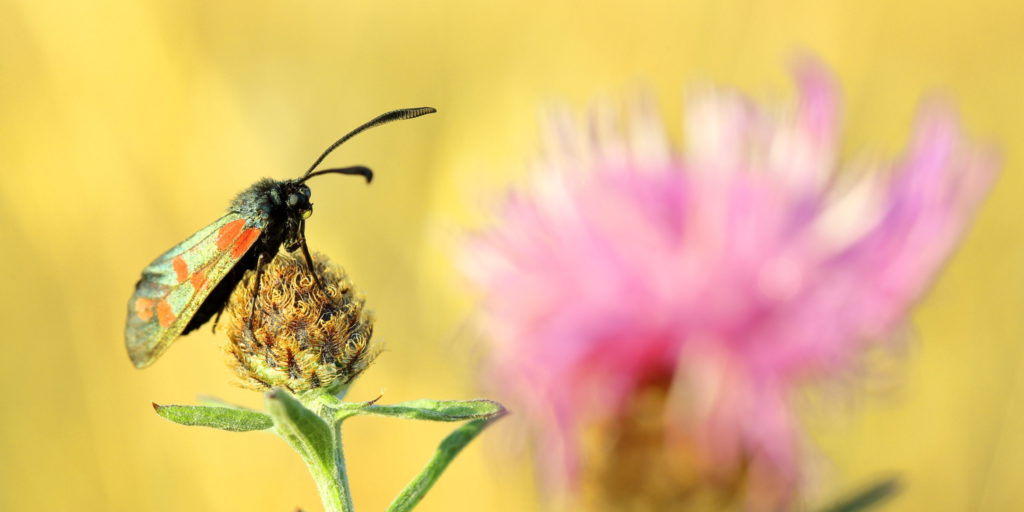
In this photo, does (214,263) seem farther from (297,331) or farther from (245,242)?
(297,331)

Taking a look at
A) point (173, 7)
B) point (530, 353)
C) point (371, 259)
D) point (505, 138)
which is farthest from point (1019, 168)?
point (173, 7)

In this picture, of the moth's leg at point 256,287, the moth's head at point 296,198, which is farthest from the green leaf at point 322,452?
the moth's head at point 296,198

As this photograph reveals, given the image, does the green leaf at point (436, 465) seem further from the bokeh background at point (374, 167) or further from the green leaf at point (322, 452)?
the bokeh background at point (374, 167)

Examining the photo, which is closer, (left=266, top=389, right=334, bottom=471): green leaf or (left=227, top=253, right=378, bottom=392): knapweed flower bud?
(left=266, top=389, right=334, bottom=471): green leaf

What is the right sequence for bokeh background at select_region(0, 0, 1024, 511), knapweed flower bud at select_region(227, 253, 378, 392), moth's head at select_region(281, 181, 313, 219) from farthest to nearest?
1. bokeh background at select_region(0, 0, 1024, 511)
2. moth's head at select_region(281, 181, 313, 219)
3. knapweed flower bud at select_region(227, 253, 378, 392)

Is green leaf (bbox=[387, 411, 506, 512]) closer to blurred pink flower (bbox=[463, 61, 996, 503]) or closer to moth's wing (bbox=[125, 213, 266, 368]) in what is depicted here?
blurred pink flower (bbox=[463, 61, 996, 503])

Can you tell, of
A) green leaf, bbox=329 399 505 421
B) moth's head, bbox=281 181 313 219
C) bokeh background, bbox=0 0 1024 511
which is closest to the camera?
green leaf, bbox=329 399 505 421

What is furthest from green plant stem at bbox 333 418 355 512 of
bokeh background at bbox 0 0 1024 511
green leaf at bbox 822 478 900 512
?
bokeh background at bbox 0 0 1024 511
